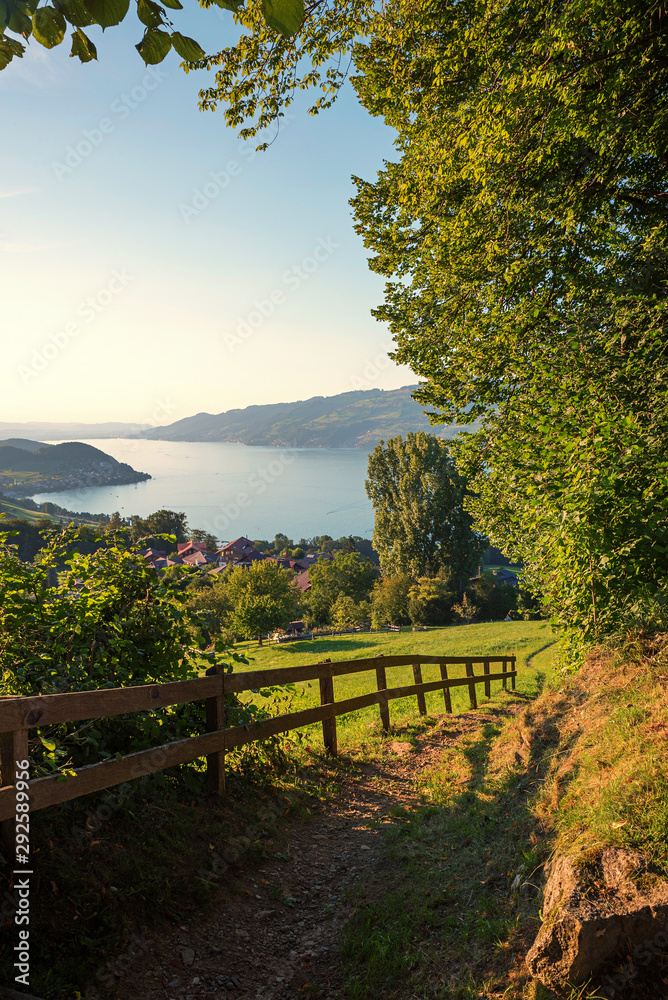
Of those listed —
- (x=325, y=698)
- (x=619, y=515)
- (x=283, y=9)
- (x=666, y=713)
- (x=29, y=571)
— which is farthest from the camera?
(x=325, y=698)

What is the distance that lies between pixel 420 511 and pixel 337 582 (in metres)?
20.1

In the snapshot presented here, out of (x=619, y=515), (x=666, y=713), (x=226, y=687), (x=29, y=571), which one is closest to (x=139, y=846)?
(x=226, y=687)

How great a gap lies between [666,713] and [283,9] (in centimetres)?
441

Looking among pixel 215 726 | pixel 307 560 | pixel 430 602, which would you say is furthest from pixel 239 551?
pixel 215 726

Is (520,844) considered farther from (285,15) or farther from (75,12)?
(75,12)

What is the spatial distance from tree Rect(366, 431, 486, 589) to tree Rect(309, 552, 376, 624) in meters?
11.8

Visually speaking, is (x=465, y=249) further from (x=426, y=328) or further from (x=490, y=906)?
(x=490, y=906)

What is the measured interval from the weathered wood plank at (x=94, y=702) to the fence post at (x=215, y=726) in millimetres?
87

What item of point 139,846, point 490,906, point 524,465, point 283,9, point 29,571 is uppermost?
point 283,9

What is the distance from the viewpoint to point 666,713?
366 cm

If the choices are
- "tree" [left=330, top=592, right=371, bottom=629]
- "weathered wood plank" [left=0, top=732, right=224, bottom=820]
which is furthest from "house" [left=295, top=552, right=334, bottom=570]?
"weathered wood plank" [left=0, top=732, right=224, bottom=820]

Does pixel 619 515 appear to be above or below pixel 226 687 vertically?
above

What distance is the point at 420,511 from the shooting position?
162 ft

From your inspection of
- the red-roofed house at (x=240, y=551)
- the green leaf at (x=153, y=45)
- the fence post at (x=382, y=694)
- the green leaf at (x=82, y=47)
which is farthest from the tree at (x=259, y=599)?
the red-roofed house at (x=240, y=551)
